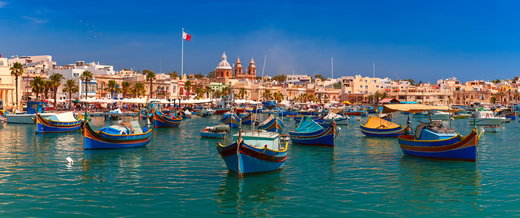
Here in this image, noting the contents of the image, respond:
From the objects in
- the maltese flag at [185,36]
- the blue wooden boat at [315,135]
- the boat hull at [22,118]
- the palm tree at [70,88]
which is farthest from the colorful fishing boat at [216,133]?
the palm tree at [70,88]

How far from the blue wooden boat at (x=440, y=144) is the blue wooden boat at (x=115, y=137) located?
17793mm

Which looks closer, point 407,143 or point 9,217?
point 9,217

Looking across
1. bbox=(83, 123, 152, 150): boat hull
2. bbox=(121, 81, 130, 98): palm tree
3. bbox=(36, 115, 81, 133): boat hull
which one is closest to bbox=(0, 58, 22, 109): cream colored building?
bbox=(121, 81, 130, 98): palm tree

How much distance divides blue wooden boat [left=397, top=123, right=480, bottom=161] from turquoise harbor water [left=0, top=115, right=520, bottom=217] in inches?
22.5

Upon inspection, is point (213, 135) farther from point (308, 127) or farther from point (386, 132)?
point (386, 132)

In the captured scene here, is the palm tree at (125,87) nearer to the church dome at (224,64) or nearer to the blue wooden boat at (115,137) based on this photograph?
the blue wooden boat at (115,137)

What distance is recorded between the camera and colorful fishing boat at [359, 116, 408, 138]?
40.2 m

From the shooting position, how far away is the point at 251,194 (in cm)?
1747

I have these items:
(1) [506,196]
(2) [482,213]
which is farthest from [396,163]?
(2) [482,213]

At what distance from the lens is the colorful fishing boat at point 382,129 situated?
4016 centimetres

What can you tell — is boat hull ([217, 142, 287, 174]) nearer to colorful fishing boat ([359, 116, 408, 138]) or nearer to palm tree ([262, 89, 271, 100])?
colorful fishing boat ([359, 116, 408, 138])

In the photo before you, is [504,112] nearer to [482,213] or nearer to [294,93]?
[482,213]

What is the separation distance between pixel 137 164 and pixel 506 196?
17.9 meters

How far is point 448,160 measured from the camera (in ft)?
82.1
